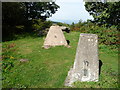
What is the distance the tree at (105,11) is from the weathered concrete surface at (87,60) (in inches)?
423

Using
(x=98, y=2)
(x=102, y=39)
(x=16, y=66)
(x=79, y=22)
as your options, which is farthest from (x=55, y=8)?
(x=16, y=66)

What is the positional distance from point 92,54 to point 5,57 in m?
5.88

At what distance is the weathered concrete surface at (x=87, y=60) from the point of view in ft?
17.9

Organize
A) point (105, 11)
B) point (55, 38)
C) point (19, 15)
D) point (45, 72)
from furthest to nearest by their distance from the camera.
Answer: point (19, 15)
point (105, 11)
point (55, 38)
point (45, 72)

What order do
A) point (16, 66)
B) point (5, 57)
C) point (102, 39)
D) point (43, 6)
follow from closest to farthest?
point (16, 66) < point (5, 57) < point (102, 39) < point (43, 6)

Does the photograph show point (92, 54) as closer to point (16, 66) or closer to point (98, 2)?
point (16, 66)

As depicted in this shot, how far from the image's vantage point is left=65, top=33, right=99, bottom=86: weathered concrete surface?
17.9ft

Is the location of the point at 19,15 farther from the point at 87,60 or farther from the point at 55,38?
the point at 87,60

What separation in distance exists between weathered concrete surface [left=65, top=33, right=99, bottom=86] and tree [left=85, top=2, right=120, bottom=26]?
1075 centimetres

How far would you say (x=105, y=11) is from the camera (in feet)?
49.9

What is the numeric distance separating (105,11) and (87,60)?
11.6 meters

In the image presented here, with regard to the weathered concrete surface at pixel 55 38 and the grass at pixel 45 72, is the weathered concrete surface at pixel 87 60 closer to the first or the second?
the grass at pixel 45 72

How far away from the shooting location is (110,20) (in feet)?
53.0

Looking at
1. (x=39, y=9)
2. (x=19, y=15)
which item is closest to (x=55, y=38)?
(x=19, y=15)
